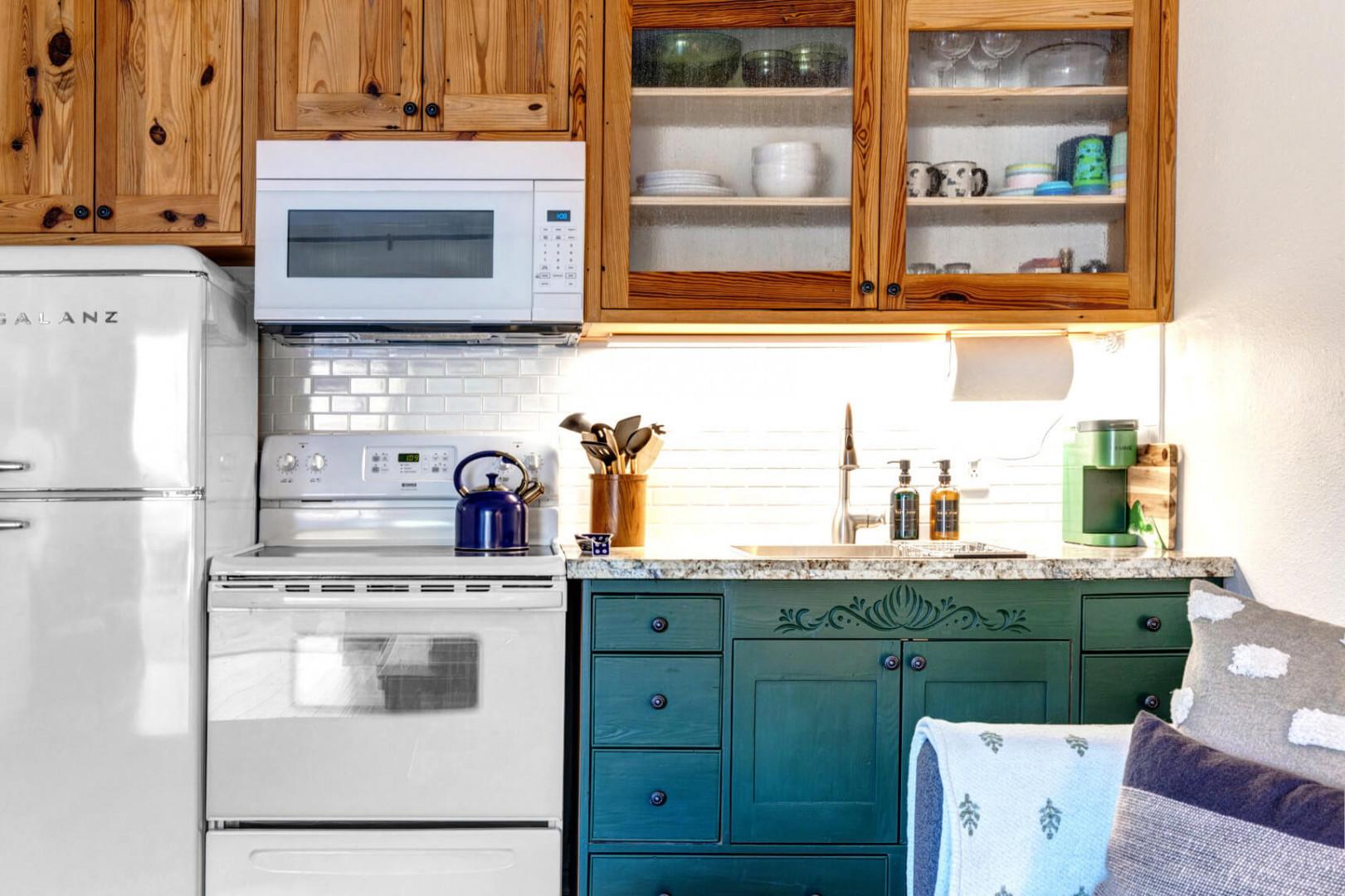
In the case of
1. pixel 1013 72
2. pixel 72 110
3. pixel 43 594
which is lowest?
pixel 43 594

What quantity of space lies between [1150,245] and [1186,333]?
215mm

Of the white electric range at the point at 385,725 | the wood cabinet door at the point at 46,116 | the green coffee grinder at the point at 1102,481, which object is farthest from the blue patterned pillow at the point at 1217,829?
the wood cabinet door at the point at 46,116

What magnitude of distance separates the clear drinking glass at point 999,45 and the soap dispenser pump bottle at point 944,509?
3.02ft

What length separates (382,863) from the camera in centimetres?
222

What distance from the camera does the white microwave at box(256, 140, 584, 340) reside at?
244 centimetres

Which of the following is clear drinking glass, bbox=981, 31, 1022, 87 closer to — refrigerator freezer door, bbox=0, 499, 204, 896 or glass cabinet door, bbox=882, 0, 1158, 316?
glass cabinet door, bbox=882, 0, 1158, 316

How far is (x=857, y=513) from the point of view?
111 inches

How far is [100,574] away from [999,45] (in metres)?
2.23

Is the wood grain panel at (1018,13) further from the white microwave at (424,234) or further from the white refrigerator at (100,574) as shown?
the white refrigerator at (100,574)

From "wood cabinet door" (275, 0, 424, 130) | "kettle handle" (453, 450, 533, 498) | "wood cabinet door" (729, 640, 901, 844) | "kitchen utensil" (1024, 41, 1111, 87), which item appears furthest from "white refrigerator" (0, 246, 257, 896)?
"kitchen utensil" (1024, 41, 1111, 87)

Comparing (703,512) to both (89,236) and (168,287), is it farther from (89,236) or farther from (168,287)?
(89,236)

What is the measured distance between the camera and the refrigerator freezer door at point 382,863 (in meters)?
2.22

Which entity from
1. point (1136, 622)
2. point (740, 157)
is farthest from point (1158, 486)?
point (740, 157)

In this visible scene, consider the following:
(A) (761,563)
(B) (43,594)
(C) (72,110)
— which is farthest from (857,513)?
(C) (72,110)
